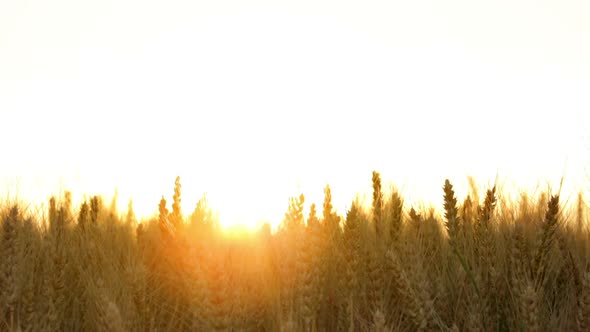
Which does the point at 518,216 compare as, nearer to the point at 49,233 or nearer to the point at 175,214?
the point at 175,214

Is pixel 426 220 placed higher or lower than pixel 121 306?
higher

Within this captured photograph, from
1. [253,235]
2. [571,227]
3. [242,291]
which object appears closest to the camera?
[242,291]

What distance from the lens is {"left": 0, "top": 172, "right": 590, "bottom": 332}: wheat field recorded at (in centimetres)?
228

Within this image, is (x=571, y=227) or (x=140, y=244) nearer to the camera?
(x=140, y=244)

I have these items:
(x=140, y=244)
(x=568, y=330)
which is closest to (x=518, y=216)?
(x=568, y=330)

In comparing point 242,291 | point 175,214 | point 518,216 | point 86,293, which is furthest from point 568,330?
point 86,293

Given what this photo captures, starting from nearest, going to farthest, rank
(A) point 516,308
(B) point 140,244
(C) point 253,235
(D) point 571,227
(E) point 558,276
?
(A) point 516,308
(E) point 558,276
(B) point 140,244
(D) point 571,227
(C) point 253,235

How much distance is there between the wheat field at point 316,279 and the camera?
2.28m

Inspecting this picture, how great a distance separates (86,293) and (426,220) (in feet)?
6.78

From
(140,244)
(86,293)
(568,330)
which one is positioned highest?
(140,244)

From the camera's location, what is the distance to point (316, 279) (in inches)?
95.0

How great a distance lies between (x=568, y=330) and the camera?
8.23ft

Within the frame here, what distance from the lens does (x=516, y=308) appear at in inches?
97.9

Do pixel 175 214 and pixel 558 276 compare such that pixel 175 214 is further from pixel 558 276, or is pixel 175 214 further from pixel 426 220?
pixel 558 276
